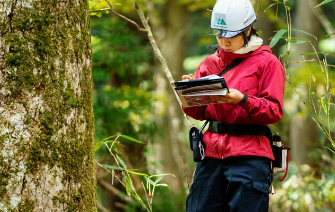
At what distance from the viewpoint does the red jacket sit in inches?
105

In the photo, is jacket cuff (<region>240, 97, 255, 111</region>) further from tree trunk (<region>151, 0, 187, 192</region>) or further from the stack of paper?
tree trunk (<region>151, 0, 187, 192</region>)

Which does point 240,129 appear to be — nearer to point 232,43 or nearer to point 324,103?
point 232,43

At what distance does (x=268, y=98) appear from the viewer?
8.82ft

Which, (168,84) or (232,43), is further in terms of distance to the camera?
(168,84)

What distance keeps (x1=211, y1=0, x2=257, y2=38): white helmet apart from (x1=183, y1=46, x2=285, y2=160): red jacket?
0.14 metres

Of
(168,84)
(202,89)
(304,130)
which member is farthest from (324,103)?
(304,130)

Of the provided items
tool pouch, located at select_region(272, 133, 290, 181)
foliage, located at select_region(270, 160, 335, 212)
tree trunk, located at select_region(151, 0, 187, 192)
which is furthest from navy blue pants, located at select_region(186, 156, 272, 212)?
tree trunk, located at select_region(151, 0, 187, 192)

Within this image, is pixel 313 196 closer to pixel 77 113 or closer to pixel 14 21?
pixel 77 113

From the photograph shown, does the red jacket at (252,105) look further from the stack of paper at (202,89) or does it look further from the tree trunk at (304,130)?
the tree trunk at (304,130)

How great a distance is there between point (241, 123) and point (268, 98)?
0.70ft

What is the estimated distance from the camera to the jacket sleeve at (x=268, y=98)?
261 cm

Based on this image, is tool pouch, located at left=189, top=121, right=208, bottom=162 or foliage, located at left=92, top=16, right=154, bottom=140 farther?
foliage, located at left=92, top=16, right=154, bottom=140

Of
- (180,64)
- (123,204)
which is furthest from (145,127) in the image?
(180,64)

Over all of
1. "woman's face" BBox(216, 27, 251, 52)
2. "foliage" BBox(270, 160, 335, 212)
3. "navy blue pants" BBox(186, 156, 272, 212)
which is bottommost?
"foliage" BBox(270, 160, 335, 212)
